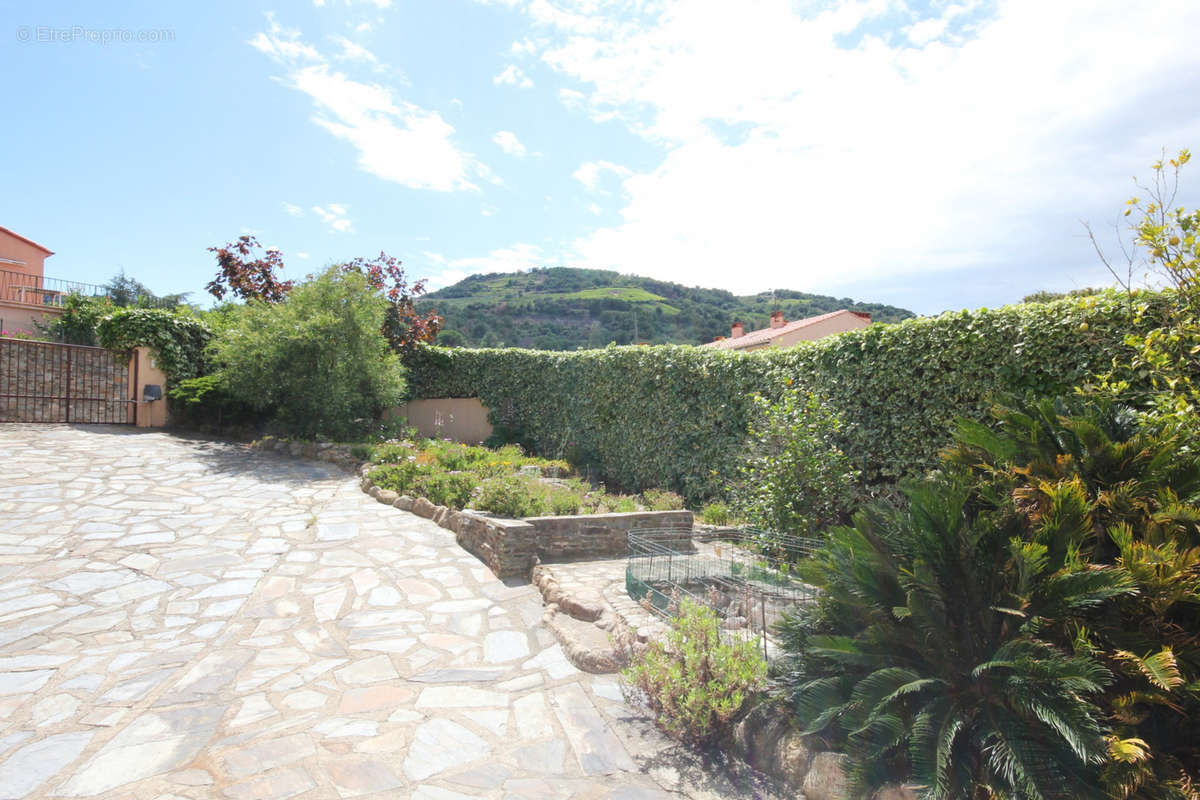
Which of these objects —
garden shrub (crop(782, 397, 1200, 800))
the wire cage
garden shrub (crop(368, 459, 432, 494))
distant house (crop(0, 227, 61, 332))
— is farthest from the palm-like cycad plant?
distant house (crop(0, 227, 61, 332))

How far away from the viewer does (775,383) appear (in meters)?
7.82

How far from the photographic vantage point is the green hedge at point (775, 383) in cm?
470

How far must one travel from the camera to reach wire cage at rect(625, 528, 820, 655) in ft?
14.3

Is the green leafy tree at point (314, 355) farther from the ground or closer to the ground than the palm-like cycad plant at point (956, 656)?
farther from the ground

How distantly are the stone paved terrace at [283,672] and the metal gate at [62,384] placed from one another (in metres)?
6.57

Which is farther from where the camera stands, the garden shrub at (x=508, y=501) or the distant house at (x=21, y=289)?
the distant house at (x=21, y=289)

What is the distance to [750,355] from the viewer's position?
841cm

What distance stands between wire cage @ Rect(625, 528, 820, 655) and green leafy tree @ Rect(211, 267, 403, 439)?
836 centimetres

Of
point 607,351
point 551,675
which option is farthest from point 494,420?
point 551,675

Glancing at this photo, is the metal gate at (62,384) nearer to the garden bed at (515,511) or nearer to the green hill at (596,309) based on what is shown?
the garden bed at (515,511)

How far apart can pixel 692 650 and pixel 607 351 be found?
29.6 feet

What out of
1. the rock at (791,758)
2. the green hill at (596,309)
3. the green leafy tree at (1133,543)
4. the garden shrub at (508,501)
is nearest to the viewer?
the green leafy tree at (1133,543)

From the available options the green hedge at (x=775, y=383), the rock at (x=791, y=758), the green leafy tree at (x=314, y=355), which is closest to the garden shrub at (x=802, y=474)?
the green hedge at (x=775, y=383)

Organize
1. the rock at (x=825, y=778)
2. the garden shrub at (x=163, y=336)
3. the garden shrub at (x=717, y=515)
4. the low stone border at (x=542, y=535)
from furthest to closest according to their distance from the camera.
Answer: the garden shrub at (x=163, y=336)
the garden shrub at (x=717, y=515)
the low stone border at (x=542, y=535)
the rock at (x=825, y=778)
